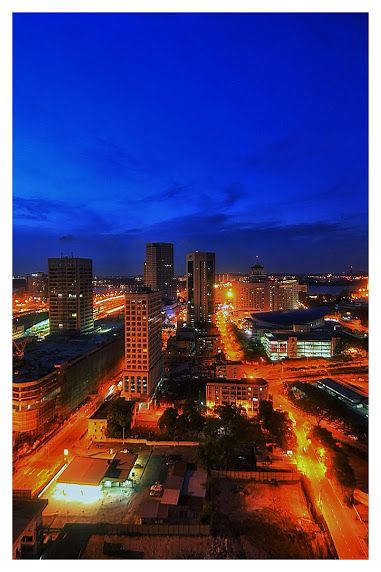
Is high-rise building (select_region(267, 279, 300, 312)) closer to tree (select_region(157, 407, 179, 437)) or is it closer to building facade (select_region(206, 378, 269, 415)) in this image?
building facade (select_region(206, 378, 269, 415))

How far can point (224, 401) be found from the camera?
5371 millimetres

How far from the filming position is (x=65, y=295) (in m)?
9.09

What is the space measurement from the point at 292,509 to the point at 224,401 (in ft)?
7.81

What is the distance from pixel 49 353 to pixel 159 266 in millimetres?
13120

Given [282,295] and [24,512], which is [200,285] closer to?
[282,295]

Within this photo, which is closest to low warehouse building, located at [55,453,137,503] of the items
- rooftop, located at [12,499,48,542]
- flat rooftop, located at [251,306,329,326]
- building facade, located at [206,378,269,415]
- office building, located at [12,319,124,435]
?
rooftop, located at [12,499,48,542]

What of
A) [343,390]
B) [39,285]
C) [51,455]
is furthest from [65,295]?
[343,390]

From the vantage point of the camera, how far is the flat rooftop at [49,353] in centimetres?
470

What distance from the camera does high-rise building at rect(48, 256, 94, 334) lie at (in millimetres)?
9062

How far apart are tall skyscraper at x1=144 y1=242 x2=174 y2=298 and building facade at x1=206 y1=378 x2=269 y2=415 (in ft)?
43.1

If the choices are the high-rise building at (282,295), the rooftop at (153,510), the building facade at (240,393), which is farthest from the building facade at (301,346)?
the high-rise building at (282,295)
